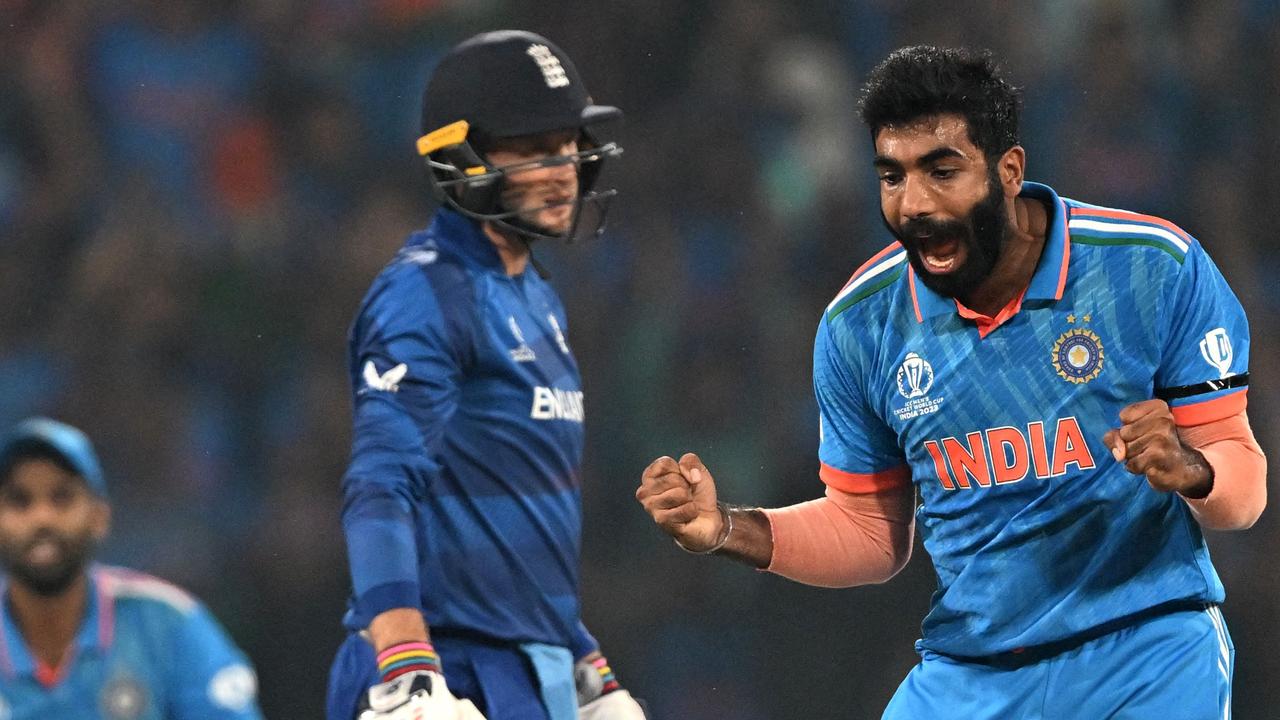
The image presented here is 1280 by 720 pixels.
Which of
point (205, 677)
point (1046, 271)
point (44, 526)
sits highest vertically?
point (1046, 271)

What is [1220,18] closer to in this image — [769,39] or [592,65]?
[769,39]

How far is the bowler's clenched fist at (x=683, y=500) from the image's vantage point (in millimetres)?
2947

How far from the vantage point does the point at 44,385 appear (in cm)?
642

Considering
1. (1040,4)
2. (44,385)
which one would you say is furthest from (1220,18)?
(44,385)

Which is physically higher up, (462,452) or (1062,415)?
(1062,415)

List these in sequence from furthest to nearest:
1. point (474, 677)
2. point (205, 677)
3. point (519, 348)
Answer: point (205, 677) < point (519, 348) < point (474, 677)

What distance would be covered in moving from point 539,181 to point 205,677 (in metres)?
1.42

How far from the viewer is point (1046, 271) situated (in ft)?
10.1

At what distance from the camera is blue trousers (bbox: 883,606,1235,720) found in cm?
294

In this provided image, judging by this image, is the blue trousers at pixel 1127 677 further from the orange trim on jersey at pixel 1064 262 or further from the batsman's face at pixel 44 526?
the batsman's face at pixel 44 526

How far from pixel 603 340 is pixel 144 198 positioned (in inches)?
74.4

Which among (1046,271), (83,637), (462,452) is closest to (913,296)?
(1046,271)

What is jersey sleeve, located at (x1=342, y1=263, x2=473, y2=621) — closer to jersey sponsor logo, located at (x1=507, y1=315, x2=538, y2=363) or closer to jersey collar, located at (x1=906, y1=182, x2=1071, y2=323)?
jersey sponsor logo, located at (x1=507, y1=315, x2=538, y2=363)

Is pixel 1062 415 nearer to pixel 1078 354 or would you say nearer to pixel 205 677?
pixel 1078 354
